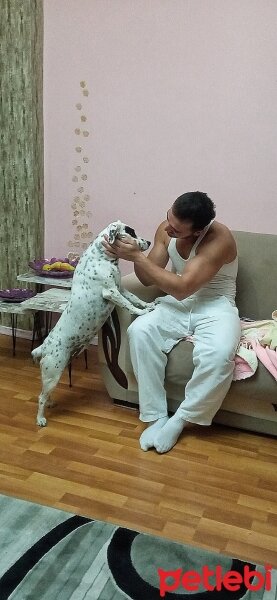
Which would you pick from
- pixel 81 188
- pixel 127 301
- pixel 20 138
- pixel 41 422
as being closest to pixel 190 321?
pixel 127 301

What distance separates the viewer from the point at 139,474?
1991 millimetres

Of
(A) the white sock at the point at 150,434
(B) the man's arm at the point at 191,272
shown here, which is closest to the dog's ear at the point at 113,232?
(B) the man's arm at the point at 191,272

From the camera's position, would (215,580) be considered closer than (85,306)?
Yes

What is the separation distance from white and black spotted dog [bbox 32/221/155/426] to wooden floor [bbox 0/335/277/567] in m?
0.18

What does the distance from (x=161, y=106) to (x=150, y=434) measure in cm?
164

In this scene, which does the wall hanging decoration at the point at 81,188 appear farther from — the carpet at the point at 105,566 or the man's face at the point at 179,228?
the carpet at the point at 105,566

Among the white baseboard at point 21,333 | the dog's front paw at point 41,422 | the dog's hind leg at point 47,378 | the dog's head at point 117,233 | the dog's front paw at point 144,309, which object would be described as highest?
the dog's head at point 117,233

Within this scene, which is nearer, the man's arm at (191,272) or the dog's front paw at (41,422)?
the man's arm at (191,272)

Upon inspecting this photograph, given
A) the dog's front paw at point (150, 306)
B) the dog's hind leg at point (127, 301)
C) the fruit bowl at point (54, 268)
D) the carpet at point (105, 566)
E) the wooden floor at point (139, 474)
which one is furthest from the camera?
the fruit bowl at point (54, 268)

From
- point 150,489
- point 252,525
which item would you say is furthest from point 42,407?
point 252,525

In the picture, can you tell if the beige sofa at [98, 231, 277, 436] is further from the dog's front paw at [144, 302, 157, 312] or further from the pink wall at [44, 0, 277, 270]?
the pink wall at [44, 0, 277, 270]

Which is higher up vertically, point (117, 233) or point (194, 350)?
point (117, 233)

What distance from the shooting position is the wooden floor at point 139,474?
1.73m

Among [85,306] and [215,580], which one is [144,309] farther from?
[215,580]
